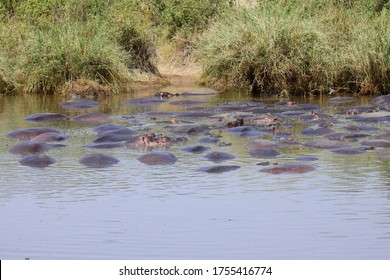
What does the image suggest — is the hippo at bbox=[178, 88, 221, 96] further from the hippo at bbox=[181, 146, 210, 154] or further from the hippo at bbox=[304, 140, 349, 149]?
the hippo at bbox=[181, 146, 210, 154]

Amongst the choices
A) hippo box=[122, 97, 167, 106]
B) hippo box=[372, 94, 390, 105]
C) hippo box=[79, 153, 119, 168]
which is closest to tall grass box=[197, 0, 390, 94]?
hippo box=[372, 94, 390, 105]

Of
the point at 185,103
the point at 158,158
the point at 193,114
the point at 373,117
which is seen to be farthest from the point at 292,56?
the point at 158,158

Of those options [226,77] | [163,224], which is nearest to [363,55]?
[226,77]

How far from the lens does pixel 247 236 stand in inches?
325

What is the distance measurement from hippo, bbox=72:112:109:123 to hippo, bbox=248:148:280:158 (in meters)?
4.33

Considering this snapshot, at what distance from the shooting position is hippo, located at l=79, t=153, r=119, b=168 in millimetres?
11562

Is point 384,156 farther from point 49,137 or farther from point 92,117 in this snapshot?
point 92,117

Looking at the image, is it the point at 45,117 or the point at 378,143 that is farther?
the point at 45,117

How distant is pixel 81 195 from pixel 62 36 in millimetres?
11049

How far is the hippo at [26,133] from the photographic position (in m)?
13.7

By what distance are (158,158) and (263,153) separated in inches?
57.6

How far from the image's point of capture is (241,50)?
A: 19.5 metres

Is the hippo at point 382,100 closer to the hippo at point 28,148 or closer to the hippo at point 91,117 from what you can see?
the hippo at point 91,117
